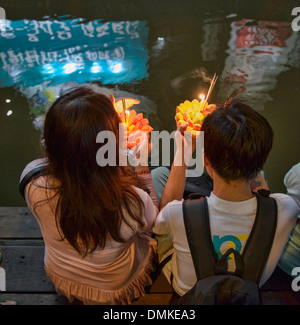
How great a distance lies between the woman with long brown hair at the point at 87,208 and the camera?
875 millimetres

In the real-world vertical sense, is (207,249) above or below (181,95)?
above

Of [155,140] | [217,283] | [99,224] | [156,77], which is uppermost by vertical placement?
[99,224]

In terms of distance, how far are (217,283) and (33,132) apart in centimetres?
241

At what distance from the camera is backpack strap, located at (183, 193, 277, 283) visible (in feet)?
3.28

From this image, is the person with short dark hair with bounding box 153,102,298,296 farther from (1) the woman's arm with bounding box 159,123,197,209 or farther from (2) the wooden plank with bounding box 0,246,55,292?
(2) the wooden plank with bounding box 0,246,55,292

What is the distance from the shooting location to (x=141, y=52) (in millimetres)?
3818

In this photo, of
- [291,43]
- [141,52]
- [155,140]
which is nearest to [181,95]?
[155,140]

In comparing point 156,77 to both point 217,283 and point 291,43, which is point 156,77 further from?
point 217,283

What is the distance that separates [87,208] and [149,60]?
3.06 meters

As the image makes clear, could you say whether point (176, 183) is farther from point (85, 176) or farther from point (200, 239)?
point (85, 176)

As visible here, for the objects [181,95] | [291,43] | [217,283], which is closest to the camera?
[217,283]

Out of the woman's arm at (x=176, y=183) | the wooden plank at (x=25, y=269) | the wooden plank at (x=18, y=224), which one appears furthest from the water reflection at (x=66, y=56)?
the woman's arm at (x=176, y=183)

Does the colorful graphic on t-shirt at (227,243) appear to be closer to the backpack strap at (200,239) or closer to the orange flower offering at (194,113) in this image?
the backpack strap at (200,239)

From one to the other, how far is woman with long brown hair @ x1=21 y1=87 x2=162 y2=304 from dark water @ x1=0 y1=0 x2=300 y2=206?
1.40 m
